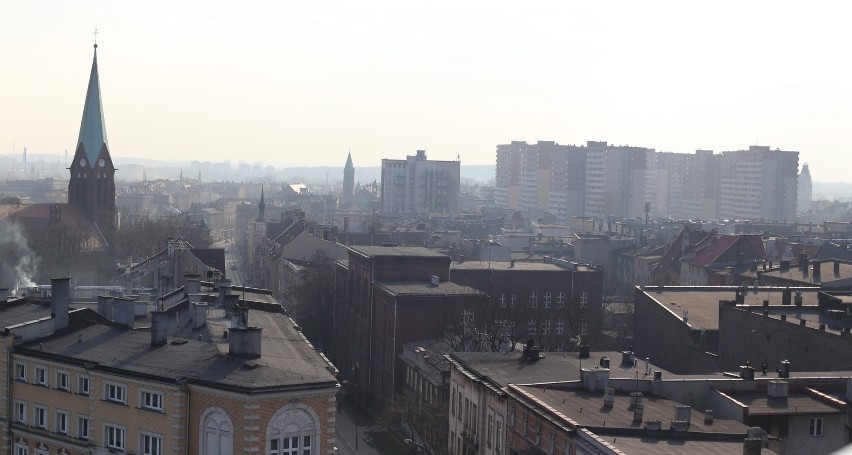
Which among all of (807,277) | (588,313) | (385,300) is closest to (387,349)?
(385,300)

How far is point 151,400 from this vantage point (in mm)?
39188

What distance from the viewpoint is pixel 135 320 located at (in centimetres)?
4806

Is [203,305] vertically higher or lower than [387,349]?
higher

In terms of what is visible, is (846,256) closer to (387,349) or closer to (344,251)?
(344,251)

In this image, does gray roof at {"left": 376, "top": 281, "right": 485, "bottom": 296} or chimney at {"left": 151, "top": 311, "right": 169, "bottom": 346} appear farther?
gray roof at {"left": 376, "top": 281, "right": 485, "bottom": 296}

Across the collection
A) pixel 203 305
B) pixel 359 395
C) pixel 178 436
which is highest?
pixel 203 305

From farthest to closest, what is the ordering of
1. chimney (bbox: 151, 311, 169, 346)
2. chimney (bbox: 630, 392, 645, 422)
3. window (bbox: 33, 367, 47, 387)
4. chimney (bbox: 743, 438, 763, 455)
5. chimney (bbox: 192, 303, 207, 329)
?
1. chimney (bbox: 192, 303, 207, 329)
2. window (bbox: 33, 367, 47, 387)
3. chimney (bbox: 151, 311, 169, 346)
4. chimney (bbox: 630, 392, 645, 422)
5. chimney (bbox: 743, 438, 763, 455)

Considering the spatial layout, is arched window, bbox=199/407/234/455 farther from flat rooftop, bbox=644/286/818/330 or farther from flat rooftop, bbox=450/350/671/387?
flat rooftop, bbox=644/286/818/330

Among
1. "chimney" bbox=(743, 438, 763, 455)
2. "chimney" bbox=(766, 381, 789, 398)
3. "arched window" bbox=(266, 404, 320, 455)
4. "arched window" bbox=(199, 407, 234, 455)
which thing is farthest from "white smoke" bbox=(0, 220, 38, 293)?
"chimney" bbox=(743, 438, 763, 455)

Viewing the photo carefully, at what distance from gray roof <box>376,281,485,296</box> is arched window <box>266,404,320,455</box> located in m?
34.3

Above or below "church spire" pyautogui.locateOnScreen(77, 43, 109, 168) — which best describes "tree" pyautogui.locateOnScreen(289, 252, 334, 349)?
below

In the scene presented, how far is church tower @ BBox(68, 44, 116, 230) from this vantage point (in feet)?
402

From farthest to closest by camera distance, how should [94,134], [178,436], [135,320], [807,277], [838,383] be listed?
[94,134] → [807,277] → [135,320] → [838,383] → [178,436]

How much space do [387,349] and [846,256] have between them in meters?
48.8
